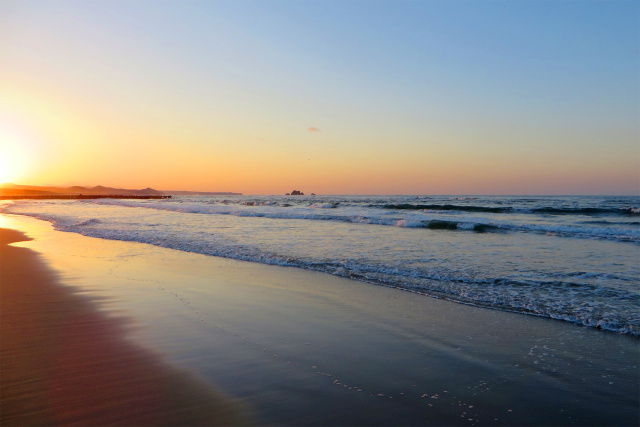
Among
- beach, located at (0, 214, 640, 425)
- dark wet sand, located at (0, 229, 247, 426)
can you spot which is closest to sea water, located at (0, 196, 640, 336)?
beach, located at (0, 214, 640, 425)

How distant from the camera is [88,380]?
11.9 feet

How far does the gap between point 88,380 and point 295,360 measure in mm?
1995

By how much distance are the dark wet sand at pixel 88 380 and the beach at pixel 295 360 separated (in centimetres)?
2

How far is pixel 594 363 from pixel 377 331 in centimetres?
242

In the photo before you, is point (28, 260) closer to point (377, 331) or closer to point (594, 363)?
point (377, 331)

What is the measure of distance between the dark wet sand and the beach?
0.6 inches

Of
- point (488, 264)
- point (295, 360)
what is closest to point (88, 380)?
point (295, 360)

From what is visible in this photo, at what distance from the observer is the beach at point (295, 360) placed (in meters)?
3.12

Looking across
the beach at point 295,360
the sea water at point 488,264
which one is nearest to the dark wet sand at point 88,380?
the beach at point 295,360

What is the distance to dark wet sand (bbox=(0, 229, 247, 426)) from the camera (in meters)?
3.02

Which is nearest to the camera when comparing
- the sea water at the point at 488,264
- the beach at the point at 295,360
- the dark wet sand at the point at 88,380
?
the dark wet sand at the point at 88,380

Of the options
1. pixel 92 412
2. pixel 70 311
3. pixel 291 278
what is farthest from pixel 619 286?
pixel 70 311

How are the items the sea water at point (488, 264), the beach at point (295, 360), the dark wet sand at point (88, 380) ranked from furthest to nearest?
the sea water at point (488, 264), the beach at point (295, 360), the dark wet sand at point (88, 380)

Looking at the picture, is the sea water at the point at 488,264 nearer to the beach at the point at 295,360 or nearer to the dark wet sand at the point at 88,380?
the beach at the point at 295,360
